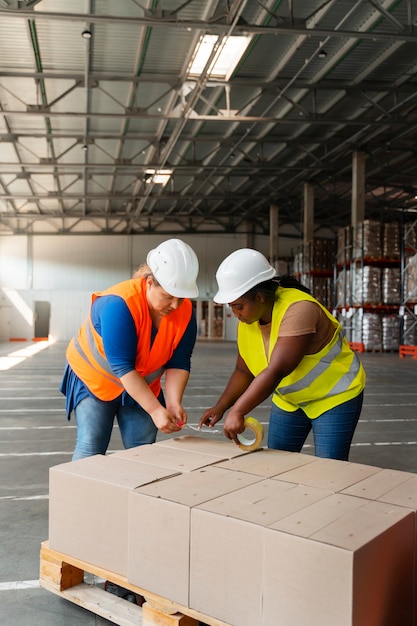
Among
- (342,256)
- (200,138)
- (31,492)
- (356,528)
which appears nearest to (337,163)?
(342,256)

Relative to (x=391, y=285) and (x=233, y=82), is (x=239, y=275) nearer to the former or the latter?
(x=233, y=82)

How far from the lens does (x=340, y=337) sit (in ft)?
9.78

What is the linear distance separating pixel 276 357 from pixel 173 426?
2.02 feet

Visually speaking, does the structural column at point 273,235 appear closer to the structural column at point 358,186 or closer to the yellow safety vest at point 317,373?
the structural column at point 358,186

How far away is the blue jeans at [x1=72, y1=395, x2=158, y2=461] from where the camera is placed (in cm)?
304

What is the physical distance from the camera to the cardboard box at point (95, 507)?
2.22m

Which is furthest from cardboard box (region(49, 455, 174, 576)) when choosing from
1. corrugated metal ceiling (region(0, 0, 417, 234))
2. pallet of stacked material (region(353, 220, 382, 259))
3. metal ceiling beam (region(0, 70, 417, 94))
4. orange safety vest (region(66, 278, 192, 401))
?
pallet of stacked material (region(353, 220, 382, 259))

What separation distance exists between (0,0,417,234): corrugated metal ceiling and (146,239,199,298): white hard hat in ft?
22.5

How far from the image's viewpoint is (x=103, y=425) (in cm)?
309

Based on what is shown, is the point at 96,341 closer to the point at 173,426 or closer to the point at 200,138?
the point at 173,426

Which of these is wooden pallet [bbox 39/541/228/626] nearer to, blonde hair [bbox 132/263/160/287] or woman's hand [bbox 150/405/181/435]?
woman's hand [bbox 150/405/181/435]

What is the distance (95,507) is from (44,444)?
3.92 meters

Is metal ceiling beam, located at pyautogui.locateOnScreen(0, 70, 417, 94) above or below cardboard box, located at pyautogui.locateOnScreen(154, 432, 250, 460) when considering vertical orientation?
above

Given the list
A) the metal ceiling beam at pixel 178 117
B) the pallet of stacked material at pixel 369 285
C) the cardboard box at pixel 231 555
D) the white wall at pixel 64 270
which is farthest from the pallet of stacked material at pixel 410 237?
the cardboard box at pixel 231 555
